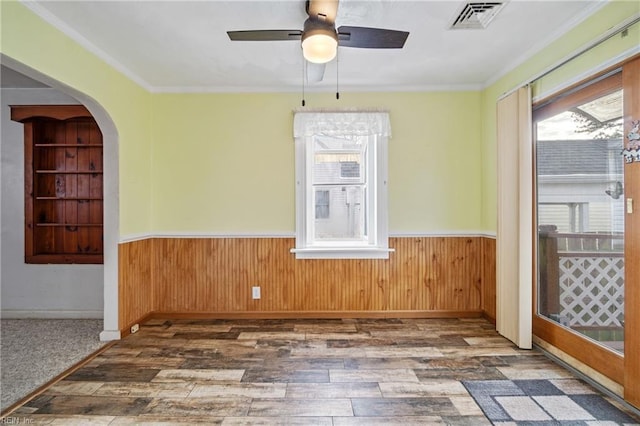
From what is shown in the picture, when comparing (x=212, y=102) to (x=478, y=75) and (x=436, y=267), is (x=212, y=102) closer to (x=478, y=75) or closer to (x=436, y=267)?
(x=478, y=75)

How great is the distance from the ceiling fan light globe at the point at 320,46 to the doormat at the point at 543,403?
7.29 ft

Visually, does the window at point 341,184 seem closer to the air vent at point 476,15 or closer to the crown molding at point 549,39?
the crown molding at point 549,39

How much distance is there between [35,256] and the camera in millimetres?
3863

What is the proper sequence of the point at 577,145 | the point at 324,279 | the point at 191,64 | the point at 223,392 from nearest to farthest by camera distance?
the point at 223,392 < the point at 577,145 < the point at 191,64 < the point at 324,279

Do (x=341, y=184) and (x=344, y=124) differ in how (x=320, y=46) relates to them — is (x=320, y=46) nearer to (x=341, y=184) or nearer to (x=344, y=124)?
(x=344, y=124)

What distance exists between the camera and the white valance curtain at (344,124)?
3.73 meters

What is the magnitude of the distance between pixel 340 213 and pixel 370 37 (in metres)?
2.10

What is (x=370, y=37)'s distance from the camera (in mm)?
2094

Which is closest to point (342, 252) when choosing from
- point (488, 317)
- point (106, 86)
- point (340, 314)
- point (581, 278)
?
point (340, 314)

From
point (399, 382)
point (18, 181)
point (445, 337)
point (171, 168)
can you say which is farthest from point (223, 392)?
point (18, 181)

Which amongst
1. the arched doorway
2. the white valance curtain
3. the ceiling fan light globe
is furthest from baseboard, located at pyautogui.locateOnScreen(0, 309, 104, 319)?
the ceiling fan light globe

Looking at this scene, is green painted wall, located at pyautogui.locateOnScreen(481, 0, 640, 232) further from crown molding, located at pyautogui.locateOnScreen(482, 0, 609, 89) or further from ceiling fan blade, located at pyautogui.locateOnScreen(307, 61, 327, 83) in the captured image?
ceiling fan blade, located at pyautogui.locateOnScreen(307, 61, 327, 83)

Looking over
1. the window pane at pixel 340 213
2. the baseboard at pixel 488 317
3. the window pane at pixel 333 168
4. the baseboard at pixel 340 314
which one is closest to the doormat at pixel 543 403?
the baseboard at pixel 488 317

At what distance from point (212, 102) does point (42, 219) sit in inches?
89.9
